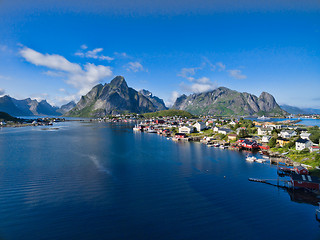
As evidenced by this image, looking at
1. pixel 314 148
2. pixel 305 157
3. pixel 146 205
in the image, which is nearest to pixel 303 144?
pixel 314 148

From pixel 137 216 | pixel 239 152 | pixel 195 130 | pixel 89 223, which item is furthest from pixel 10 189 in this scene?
pixel 195 130

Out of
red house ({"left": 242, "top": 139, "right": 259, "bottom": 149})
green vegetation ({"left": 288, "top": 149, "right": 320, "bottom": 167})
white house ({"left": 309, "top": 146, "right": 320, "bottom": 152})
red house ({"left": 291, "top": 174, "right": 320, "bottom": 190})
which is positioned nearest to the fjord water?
red house ({"left": 291, "top": 174, "right": 320, "bottom": 190})

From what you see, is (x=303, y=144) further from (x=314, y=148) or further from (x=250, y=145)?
(x=250, y=145)

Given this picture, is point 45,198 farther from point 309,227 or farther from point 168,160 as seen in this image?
point 309,227

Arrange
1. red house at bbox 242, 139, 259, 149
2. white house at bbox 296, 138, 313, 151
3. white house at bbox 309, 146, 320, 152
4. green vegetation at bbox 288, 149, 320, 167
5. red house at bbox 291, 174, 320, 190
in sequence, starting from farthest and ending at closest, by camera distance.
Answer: red house at bbox 242, 139, 259, 149
white house at bbox 296, 138, 313, 151
white house at bbox 309, 146, 320, 152
green vegetation at bbox 288, 149, 320, 167
red house at bbox 291, 174, 320, 190

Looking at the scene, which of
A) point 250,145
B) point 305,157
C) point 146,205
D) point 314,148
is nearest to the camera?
point 146,205

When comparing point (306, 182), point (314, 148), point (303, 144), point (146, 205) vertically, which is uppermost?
point (303, 144)

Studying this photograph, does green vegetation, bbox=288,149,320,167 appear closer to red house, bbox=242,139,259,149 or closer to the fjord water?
the fjord water

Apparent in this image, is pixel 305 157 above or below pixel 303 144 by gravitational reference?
below

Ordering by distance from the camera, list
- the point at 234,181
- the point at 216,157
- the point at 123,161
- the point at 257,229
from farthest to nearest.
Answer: the point at 216,157 → the point at 123,161 → the point at 234,181 → the point at 257,229

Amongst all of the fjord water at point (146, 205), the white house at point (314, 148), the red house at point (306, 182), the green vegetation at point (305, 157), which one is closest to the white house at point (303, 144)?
the green vegetation at point (305, 157)

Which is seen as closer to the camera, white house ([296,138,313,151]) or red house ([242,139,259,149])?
white house ([296,138,313,151])
